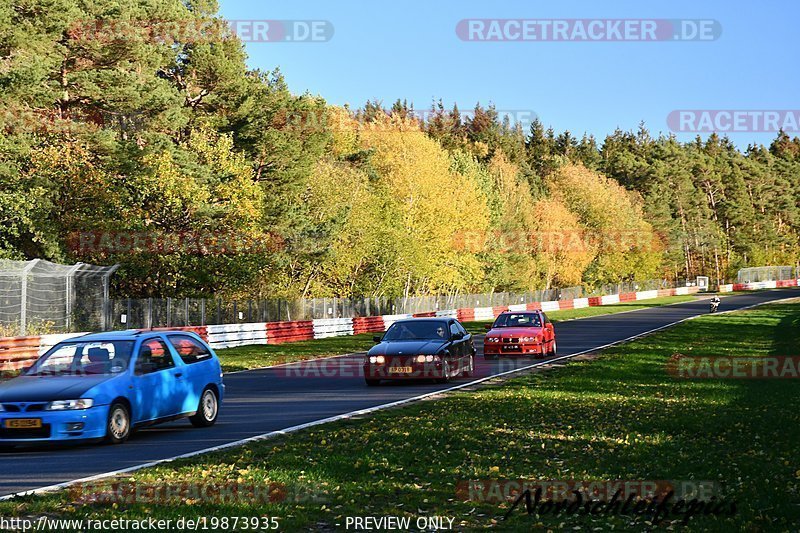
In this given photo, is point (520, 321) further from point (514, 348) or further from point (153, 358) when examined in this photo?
point (153, 358)

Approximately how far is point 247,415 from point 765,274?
6250 inches

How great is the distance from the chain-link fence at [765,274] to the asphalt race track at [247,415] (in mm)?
133642

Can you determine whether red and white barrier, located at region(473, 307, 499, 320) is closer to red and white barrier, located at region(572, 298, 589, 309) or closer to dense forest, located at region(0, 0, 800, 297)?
dense forest, located at region(0, 0, 800, 297)

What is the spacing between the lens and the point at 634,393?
21.0 meters

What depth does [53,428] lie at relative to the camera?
13219 mm

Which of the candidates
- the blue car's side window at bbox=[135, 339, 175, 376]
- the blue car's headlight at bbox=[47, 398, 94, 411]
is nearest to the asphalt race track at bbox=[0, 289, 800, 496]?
the blue car's headlight at bbox=[47, 398, 94, 411]

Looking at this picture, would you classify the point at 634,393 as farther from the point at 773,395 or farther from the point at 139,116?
the point at 139,116

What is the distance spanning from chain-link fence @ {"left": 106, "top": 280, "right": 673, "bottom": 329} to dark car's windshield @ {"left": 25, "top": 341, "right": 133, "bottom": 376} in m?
18.9

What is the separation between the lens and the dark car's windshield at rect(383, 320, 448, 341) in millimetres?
24641

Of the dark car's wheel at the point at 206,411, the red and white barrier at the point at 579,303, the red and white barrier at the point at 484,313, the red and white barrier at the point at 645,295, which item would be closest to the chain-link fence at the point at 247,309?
the red and white barrier at the point at 484,313

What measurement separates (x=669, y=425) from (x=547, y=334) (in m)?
17.8

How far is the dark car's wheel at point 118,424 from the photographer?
13734mm

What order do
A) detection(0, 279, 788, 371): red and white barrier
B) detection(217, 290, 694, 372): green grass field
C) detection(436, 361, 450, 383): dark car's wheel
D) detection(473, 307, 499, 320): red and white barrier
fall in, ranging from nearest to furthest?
detection(436, 361, 450, 383): dark car's wheel → detection(0, 279, 788, 371): red and white barrier → detection(217, 290, 694, 372): green grass field → detection(473, 307, 499, 320): red and white barrier

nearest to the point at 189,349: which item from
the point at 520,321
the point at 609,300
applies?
the point at 520,321
